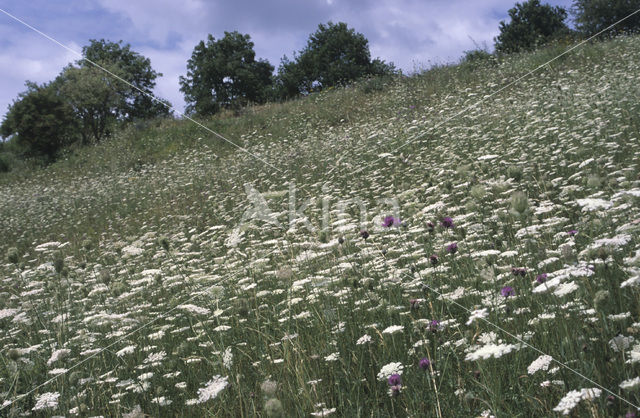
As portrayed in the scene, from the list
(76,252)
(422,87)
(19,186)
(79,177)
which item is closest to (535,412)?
(76,252)

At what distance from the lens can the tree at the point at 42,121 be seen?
2898cm

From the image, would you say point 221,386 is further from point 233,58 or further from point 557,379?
point 233,58

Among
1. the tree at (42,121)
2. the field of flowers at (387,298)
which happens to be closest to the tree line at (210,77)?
the tree at (42,121)

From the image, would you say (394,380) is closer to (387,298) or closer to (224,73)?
(387,298)

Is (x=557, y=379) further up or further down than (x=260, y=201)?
further down

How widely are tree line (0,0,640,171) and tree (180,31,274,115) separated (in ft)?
0.30

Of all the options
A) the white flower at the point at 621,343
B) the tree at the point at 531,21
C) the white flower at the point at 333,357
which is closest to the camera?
the white flower at the point at 621,343

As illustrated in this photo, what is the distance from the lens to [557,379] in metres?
1.95

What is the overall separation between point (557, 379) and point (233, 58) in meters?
46.8

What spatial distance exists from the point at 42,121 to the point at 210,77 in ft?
61.0

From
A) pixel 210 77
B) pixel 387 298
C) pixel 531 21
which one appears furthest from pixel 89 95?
pixel 531 21

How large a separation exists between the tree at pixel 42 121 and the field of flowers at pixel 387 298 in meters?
23.8

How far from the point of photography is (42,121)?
28.9 meters

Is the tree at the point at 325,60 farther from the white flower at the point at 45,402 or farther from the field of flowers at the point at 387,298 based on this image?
the white flower at the point at 45,402
